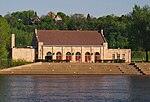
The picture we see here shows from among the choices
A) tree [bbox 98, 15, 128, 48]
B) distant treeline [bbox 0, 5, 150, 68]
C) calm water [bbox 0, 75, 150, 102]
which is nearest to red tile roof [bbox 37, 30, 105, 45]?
→ distant treeline [bbox 0, 5, 150, 68]

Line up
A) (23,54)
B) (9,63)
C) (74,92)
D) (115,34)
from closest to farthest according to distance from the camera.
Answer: (74,92) → (9,63) → (23,54) → (115,34)

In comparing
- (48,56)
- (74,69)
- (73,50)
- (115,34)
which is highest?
(115,34)

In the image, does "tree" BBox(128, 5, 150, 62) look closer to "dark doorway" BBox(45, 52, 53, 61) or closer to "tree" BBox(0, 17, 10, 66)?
"dark doorway" BBox(45, 52, 53, 61)

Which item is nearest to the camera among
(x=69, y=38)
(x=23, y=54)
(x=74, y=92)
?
(x=74, y=92)

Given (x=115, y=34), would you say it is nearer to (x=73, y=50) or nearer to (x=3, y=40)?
(x=73, y=50)

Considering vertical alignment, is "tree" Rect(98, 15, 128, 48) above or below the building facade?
above

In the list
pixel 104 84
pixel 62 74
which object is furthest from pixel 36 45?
pixel 104 84

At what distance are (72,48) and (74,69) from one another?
16.2 meters

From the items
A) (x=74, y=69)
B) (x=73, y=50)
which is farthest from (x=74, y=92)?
(x=73, y=50)

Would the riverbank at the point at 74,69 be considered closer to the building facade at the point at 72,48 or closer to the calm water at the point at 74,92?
the building facade at the point at 72,48

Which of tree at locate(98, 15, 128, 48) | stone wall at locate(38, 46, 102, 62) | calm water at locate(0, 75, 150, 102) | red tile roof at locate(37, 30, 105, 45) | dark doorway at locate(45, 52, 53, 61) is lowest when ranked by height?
calm water at locate(0, 75, 150, 102)

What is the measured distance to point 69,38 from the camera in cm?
10369

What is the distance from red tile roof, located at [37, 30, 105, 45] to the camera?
101 metres

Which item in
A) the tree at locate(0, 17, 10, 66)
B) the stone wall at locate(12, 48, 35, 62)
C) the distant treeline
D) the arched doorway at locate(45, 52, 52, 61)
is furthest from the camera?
the arched doorway at locate(45, 52, 52, 61)
